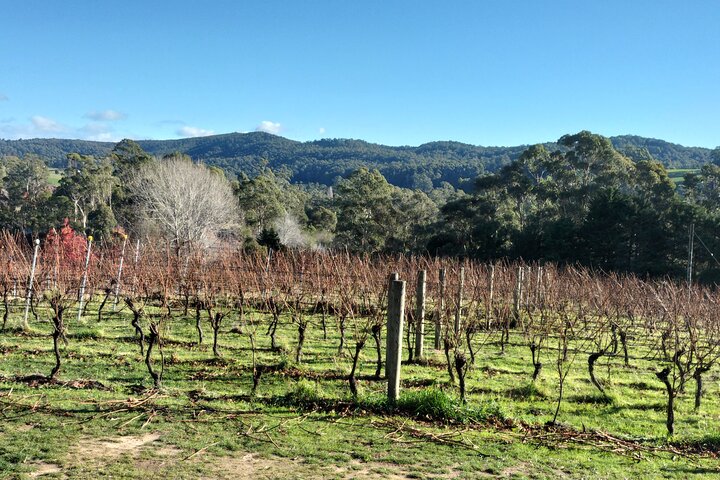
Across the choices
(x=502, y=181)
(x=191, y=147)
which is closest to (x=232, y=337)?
(x=502, y=181)

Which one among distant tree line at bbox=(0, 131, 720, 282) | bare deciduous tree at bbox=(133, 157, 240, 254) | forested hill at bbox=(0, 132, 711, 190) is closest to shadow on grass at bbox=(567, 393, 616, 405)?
distant tree line at bbox=(0, 131, 720, 282)

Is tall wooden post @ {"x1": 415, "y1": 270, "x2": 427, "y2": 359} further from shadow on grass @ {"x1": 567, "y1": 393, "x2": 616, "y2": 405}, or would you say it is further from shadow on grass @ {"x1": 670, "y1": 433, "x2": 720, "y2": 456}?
shadow on grass @ {"x1": 670, "y1": 433, "x2": 720, "y2": 456}

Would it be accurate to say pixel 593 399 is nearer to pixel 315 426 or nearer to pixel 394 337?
pixel 394 337

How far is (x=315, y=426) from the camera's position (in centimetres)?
600

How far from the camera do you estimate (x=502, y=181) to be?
142 ft

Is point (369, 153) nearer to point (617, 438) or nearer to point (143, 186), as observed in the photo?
point (143, 186)

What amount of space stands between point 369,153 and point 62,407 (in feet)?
405

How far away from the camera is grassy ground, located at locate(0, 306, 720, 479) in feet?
15.8

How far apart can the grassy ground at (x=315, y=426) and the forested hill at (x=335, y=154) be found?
8255 cm

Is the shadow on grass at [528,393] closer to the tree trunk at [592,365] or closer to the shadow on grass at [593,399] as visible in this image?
the shadow on grass at [593,399]

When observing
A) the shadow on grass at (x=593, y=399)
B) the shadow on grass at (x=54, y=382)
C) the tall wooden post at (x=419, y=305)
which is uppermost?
the tall wooden post at (x=419, y=305)

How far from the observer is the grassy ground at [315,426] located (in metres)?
4.82

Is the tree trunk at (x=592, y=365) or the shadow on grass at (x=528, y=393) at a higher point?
the tree trunk at (x=592, y=365)

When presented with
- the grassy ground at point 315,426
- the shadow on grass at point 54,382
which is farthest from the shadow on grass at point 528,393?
the shadow on grass at point 54,382
